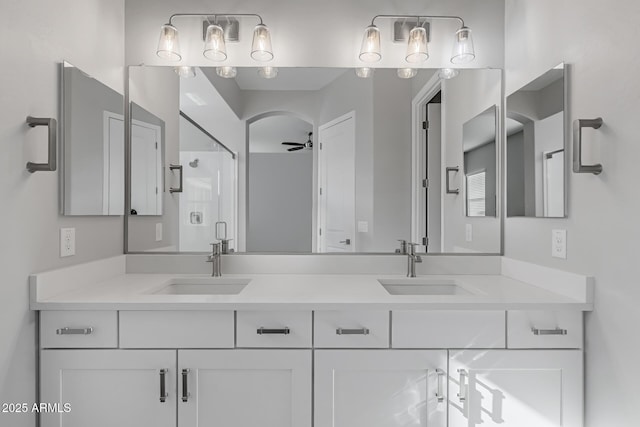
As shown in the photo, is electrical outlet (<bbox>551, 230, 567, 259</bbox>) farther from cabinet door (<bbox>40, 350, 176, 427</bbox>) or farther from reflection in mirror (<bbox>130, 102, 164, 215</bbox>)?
reflection in mirror (<bbox>130, 102, 164, 215</bbox>)

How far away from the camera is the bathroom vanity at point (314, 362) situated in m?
1.32

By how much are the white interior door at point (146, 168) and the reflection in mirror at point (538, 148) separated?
186 centimetres

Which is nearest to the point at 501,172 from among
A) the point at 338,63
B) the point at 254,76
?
the point at 338,63

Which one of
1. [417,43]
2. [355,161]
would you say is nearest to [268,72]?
[355,161]

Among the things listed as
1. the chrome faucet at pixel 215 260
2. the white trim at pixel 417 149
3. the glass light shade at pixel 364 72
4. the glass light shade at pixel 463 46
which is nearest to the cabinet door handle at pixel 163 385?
the chrome faucet at pixel 215 260

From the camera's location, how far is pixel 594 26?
1.29 m

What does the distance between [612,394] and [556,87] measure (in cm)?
117

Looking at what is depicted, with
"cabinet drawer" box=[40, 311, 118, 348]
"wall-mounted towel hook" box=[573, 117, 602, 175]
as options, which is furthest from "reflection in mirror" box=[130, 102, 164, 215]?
"wall-mounted towel hook" box=[573, 117, 602, 175]

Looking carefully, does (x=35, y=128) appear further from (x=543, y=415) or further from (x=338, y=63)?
(x=543, y=415)

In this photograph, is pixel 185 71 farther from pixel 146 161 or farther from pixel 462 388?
pixel 462 388

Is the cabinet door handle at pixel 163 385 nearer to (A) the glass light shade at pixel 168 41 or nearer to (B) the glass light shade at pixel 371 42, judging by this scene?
(A) the glass light shade at pixel 168 41

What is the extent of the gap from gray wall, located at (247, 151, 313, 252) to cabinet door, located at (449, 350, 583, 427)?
0.98 meters

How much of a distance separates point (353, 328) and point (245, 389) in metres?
0.46

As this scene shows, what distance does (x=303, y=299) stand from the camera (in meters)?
1.36
